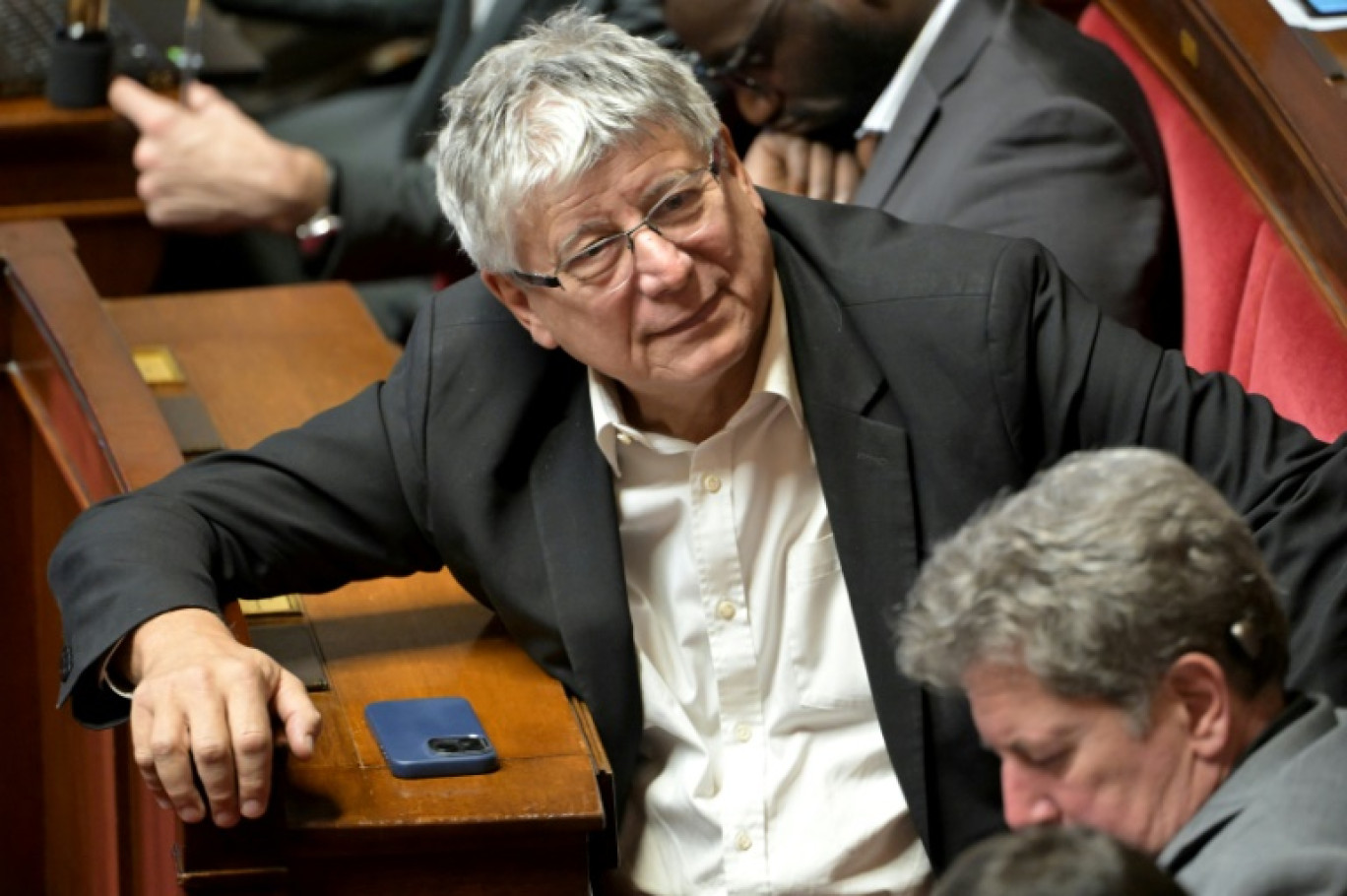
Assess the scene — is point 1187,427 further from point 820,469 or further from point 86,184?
point 86,184

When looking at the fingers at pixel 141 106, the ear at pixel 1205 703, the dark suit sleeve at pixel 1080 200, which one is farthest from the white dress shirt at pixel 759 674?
the fingers at pixel 141 106

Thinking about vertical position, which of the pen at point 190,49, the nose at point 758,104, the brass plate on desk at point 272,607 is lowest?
the pen at point 190,49

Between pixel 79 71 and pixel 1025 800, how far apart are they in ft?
8.57

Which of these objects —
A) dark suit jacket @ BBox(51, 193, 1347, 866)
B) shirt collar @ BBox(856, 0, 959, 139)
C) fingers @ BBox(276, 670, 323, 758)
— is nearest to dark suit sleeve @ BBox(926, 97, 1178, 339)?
shirt collar @ BBox(856, 0, 959, 139)

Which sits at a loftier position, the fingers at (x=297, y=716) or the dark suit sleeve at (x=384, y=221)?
the fingers at (x=297, y=716)

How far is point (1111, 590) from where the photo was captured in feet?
4.48

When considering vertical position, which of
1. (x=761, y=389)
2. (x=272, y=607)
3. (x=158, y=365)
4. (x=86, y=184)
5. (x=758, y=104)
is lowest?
(x=86, y=184)

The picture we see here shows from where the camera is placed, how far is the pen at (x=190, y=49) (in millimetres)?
3764

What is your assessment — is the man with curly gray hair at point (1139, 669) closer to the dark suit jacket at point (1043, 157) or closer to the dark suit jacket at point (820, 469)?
the dark suit jacket at point (820, 469)

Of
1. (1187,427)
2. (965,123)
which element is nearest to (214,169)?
(965,123)

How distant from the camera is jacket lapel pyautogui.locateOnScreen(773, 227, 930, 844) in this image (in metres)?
1.95

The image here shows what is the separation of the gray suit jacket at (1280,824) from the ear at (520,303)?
85 centimetres

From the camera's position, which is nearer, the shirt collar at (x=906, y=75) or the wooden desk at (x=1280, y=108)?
the wooden desk at (x=1280, y=108)

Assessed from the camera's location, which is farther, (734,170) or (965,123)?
(965,123)
